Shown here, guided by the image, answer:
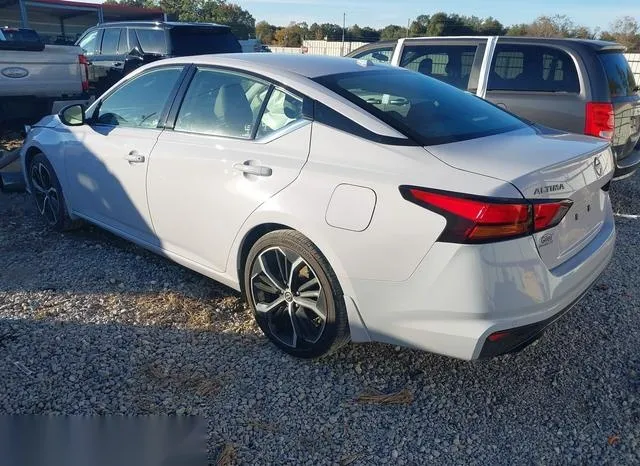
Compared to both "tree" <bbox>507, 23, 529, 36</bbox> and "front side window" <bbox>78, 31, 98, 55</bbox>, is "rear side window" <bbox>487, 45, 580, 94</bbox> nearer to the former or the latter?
"front side window" <bbox>78, 31, 98, 55</bbox>

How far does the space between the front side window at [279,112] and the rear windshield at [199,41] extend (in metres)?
7.95

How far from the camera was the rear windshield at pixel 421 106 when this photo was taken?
2.82 meters

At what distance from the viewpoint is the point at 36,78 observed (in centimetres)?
790

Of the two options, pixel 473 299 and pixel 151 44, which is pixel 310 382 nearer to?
pixel 473 299

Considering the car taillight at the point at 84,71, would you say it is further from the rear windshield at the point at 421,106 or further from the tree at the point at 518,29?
the tree at the point at 518,29

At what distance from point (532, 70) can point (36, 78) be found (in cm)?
659

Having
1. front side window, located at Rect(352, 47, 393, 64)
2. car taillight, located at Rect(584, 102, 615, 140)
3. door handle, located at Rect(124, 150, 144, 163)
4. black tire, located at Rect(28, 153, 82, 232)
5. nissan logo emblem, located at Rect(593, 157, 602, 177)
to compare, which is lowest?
black tire, located at Rect(28, 153, 82, 232)

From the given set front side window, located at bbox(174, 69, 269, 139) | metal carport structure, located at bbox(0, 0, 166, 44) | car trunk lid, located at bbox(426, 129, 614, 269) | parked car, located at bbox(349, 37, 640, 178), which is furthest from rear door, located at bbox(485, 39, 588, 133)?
metal carport structure, located at bbox(0, 0, 166, 44)

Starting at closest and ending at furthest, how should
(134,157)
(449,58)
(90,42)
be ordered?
(134,157) → (449,58) → (90,42)

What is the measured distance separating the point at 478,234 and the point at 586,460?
111 cm

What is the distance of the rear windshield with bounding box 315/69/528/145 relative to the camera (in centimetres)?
282

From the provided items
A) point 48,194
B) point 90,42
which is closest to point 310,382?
point 48,194

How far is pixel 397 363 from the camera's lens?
10.1 ft

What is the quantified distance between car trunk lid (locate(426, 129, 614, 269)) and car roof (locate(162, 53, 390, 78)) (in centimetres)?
97
